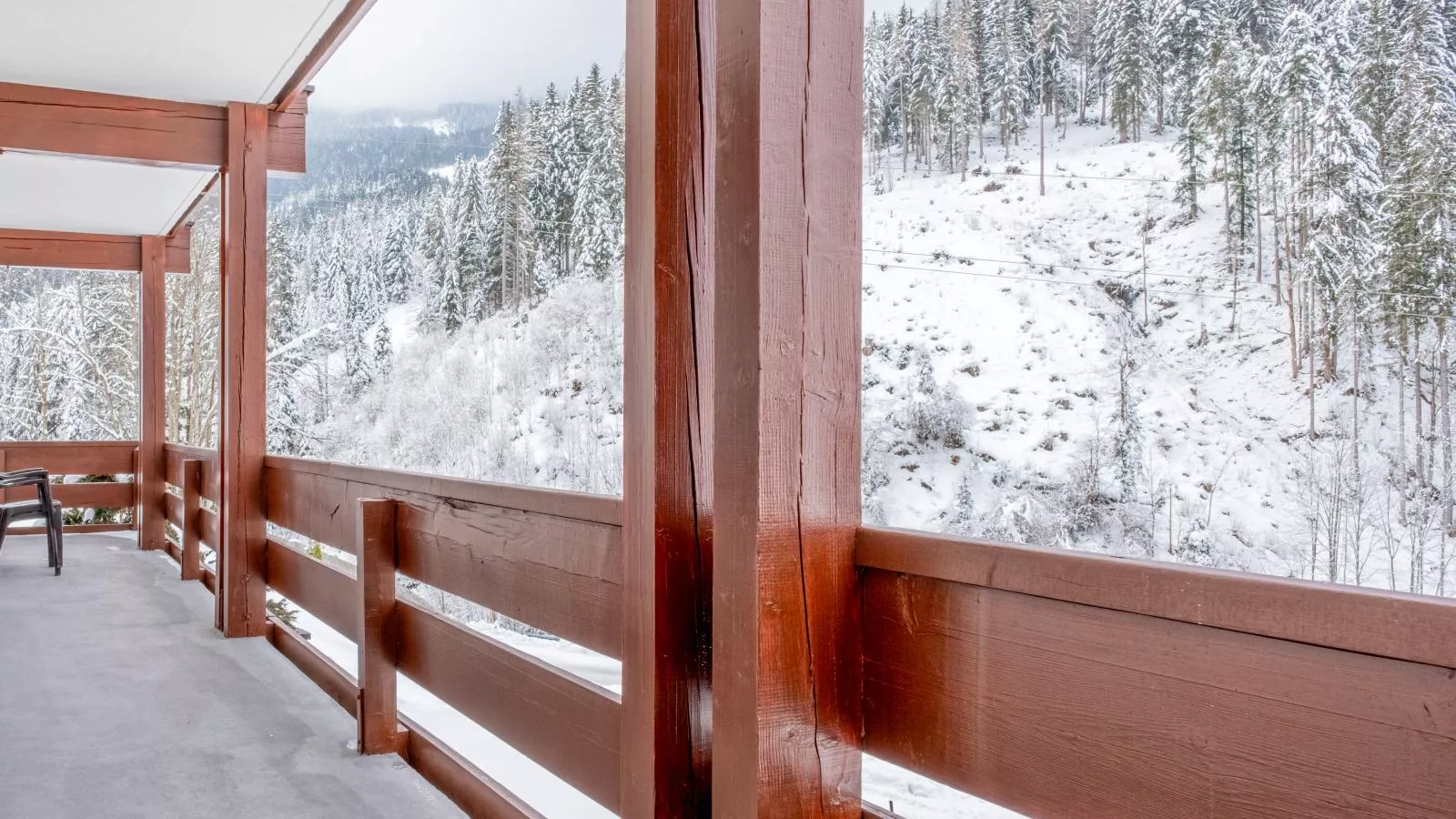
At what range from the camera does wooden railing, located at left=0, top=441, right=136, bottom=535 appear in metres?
7.01

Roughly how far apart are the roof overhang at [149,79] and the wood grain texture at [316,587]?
5.65 feet

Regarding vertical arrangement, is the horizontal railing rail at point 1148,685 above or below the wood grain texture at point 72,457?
above

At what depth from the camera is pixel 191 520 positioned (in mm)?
5375

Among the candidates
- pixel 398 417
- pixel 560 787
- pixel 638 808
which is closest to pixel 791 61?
pixel 638 808

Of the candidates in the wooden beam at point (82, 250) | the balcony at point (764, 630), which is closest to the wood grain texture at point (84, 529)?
the wooden beam at point (82, 250)

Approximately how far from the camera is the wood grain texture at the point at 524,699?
1.64 metres

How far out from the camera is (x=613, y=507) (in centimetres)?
158

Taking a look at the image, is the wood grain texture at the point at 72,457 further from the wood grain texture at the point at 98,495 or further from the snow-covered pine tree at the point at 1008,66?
the snow-covered pine tree at the point at 1008,66

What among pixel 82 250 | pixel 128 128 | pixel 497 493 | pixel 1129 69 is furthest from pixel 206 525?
pixel 1129 69

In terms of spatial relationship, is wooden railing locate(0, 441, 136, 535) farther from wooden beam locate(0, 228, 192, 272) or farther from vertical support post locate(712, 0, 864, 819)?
vertical support post locate(712, 0, 864, 819)

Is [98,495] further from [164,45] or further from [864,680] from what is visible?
[864,680]

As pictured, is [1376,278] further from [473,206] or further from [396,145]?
[396,145]

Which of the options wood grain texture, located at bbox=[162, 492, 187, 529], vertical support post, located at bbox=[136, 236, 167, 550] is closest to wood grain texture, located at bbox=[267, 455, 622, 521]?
wood grain texture, located at bbox=[162, 492, 187, 529]

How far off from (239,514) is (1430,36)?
13.6 feet
